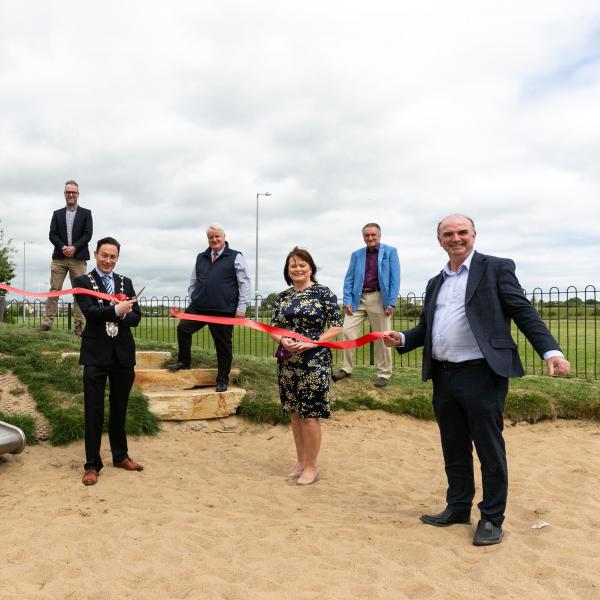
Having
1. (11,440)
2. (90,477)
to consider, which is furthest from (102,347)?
(11,440)

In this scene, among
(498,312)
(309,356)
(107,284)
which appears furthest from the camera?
(107,284)

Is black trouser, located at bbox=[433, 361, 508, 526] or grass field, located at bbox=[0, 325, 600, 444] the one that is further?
grass field, located at bbox=[0, 325, 600, 444]

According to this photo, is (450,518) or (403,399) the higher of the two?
(403,399)

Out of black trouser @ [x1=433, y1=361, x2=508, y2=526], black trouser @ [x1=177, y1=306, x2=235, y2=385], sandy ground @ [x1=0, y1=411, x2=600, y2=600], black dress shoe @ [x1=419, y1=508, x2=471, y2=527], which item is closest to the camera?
sandy ground @ [x1=0, y1=411, x2=600, y2=600]

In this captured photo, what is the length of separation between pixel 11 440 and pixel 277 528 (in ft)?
9.17

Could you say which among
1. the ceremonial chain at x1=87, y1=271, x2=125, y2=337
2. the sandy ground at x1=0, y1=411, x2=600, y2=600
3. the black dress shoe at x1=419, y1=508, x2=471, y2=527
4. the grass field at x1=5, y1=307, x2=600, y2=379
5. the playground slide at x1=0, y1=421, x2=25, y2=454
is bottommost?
the sandy ground at x1=0, y1=411, x2=600, y2=600

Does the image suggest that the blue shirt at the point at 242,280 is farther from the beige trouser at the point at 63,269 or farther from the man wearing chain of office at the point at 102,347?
the beige trouser at the point at 63,269

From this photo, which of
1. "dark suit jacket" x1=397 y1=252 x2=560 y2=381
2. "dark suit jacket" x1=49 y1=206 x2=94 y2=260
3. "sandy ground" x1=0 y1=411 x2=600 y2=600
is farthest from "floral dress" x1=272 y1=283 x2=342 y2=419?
"dark suit jacket" x1=49 y1=206 x2=94 y2=260

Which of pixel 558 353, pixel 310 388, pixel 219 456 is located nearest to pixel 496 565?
pixel 558 353

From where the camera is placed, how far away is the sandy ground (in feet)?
10.7

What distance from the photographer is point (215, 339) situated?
268 inches

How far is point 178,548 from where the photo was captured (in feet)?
12.3

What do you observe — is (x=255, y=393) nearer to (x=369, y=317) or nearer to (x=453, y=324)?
(x=369, y=317)

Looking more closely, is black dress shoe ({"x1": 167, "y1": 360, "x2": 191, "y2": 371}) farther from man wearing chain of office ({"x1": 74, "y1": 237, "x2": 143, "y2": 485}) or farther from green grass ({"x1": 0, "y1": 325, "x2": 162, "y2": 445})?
man wearing chain of office ({"x1": 74, "y1": 237, "x2": 143, "y2": 485})
